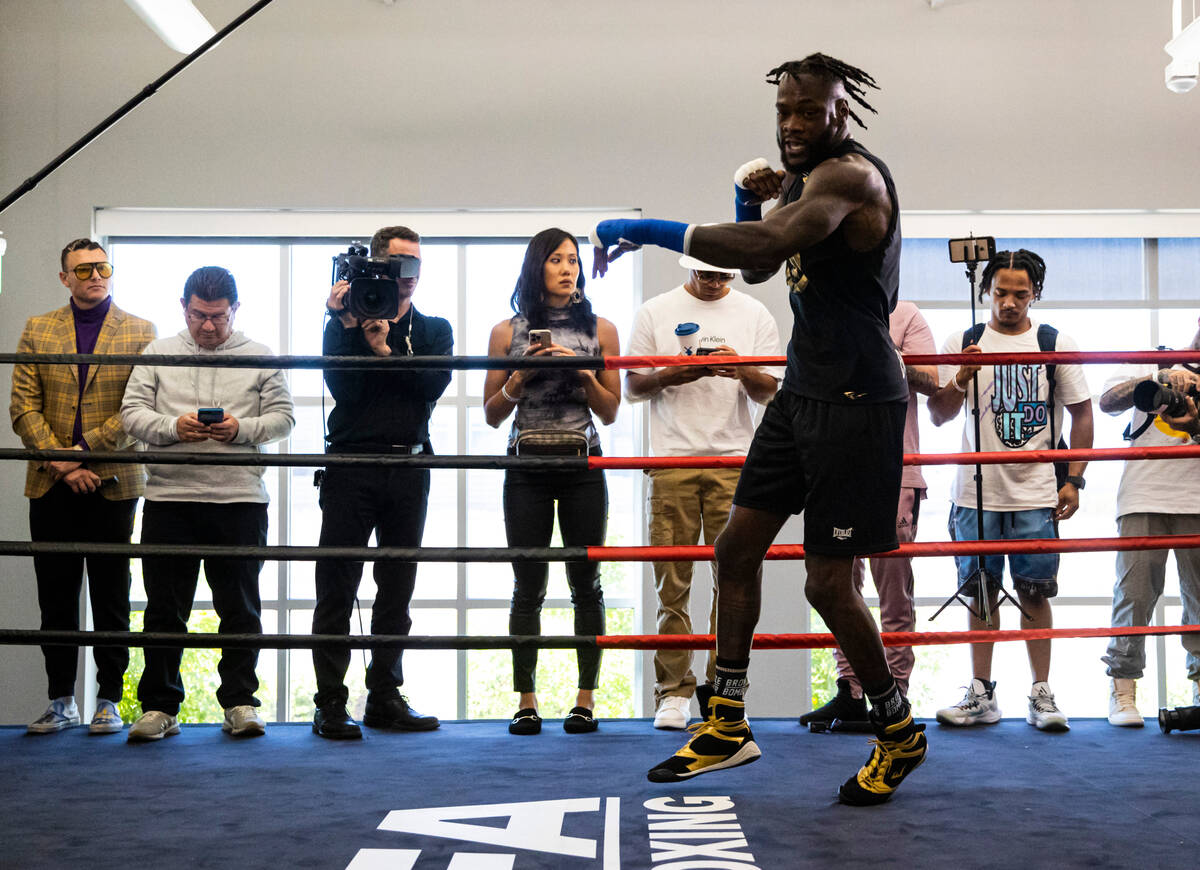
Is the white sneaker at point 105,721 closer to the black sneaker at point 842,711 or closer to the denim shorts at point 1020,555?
the black sneaker at point 842,711

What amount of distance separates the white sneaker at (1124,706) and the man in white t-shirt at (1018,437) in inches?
7.7

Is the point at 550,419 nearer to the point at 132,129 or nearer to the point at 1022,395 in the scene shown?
the point at 1022,395

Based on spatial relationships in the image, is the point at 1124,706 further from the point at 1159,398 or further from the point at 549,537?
the point at 549,537

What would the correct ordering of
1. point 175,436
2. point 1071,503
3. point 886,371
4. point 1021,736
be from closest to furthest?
point 886,371 → point 1021,736 → point 175,436 → point 1071,503

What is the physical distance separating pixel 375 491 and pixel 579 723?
0.86 m

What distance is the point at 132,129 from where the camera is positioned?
4.95 meters

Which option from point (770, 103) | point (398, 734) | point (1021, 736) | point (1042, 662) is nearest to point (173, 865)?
point (398, 734)

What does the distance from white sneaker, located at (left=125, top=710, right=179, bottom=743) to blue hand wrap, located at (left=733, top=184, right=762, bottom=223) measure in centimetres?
197

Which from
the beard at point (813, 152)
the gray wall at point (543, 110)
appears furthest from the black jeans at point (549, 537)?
the gray wall at point (543, 110)

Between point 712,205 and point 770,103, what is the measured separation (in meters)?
0.57

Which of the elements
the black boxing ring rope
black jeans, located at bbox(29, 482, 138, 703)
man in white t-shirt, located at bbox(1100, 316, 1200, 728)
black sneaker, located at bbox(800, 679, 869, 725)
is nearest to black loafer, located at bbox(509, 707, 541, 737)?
the black boxing ring rope

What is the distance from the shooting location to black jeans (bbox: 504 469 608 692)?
2.94 metres

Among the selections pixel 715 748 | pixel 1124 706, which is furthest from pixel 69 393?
pixel 1124 706

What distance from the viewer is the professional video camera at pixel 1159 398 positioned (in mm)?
2689
